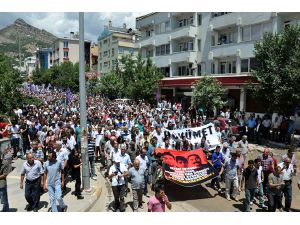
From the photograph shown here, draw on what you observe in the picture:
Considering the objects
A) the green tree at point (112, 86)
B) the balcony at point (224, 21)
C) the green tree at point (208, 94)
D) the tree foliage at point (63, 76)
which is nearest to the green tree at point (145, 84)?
the balcony at point (224, 21)

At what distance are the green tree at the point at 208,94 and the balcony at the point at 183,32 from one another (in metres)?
11.0

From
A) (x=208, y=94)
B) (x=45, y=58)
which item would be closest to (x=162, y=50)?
A: (x=208, y=94)

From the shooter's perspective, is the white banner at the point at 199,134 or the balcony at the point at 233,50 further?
the balcony at the point at 233,50

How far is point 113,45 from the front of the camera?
6875 centimetres

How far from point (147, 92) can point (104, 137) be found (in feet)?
73.1

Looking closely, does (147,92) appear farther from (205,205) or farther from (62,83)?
(62,83)

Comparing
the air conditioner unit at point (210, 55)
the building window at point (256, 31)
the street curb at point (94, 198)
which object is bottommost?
the street curb at point (94, 198)

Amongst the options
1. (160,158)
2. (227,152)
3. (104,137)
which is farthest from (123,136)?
(227,152)

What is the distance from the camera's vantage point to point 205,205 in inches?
403

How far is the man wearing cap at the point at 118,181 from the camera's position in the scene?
9180 millimetres

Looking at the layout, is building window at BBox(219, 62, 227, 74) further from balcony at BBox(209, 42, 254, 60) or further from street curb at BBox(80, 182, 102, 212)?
street curb at BBox(80, 182, 102, 212)

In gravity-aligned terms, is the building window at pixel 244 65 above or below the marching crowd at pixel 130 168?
above

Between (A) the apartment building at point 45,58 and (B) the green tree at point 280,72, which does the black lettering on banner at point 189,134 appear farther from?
(A) the apartment building at point 45,58

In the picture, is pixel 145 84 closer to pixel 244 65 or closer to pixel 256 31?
pixel 244 65
